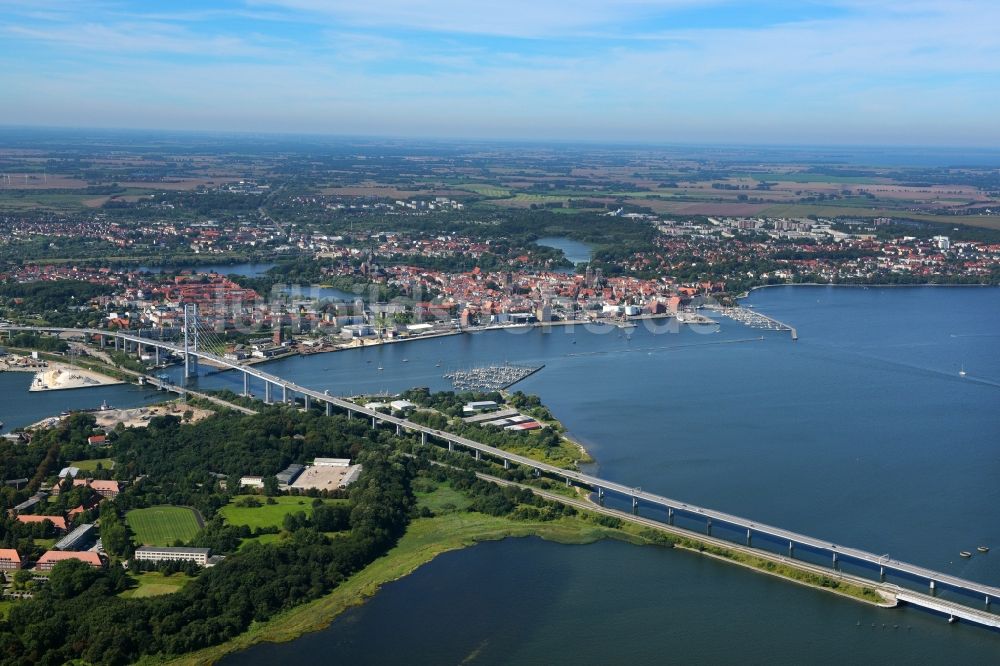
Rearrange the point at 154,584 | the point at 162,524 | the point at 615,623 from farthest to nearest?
the point at 162,524 → the point at 154,584 → the point at 615,623

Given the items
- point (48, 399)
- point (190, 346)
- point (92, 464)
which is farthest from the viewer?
point (190, 346)

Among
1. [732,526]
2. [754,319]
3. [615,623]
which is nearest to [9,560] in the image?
[615,623]

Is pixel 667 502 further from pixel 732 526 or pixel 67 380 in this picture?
pixel 67 380

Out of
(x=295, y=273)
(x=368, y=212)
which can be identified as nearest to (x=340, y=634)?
(x=295, y=273)

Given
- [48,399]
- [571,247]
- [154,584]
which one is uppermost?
[571,247]

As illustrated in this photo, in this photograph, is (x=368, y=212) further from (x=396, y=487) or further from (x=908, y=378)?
(x=396, y=487)

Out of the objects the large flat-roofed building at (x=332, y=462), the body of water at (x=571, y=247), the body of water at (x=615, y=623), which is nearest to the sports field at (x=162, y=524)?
the large flat-roofed building at (x=332, y=462)

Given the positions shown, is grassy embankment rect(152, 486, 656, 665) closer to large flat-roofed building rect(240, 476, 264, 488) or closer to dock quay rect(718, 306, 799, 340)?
large flat-roofed building rect(240, 476, 264, 488)
